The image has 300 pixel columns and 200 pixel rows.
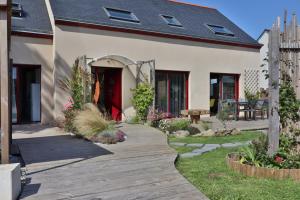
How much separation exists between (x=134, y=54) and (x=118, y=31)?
113 cm

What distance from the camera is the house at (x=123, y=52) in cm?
1141

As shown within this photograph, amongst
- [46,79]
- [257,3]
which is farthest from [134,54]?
[257,3]

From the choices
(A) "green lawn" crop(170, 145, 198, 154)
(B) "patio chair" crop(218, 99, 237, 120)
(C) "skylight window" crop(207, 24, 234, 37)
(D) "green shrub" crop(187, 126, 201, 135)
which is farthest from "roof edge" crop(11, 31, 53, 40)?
(C) "skylight window" crop(207, 24, 234, 37)

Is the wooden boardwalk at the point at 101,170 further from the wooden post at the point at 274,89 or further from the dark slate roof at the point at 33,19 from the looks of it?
the dark slate roof at the point at 33,19

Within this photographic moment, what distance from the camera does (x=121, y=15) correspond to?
528 inches

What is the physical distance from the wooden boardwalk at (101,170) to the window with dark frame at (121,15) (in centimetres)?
635

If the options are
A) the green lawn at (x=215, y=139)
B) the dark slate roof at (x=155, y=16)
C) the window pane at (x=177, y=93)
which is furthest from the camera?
the window pane at (x=177, y=93)

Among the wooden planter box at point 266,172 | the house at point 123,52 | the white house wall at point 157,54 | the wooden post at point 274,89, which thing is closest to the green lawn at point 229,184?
the wooden planter box at point 266,172

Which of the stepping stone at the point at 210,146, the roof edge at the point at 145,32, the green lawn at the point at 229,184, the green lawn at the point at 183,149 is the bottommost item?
the green lawn at the point at 229,184

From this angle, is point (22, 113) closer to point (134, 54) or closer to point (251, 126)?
point (134, 54)

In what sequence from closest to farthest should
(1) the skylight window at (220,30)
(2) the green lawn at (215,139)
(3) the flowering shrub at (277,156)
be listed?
(3) the flowering shrub at (277,156), (2) the green lawn at (215,139), (1) the skylight window at (220,30)

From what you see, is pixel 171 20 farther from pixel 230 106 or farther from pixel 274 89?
pixel 274 89

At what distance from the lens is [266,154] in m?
5.38

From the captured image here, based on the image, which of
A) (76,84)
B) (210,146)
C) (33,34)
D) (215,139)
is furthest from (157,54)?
(210,146)
